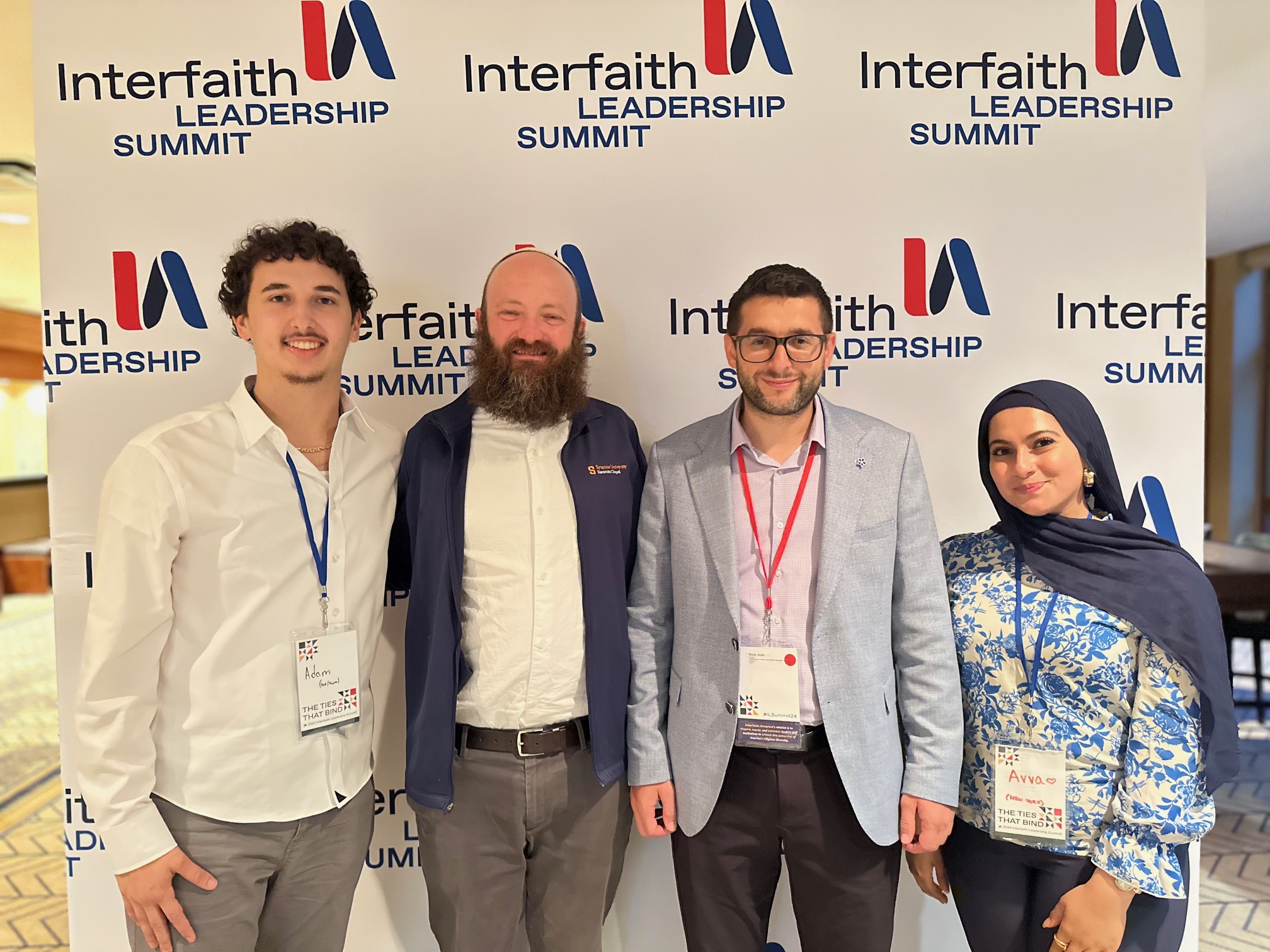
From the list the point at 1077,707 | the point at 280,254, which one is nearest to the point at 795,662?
the point at 1077,707

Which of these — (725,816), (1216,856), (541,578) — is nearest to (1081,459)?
(725,816)

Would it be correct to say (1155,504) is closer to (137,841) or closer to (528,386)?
(528,386)

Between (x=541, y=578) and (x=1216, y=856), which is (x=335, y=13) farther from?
(x=1216, y=856)

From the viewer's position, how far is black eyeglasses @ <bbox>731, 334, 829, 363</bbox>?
5.77ft

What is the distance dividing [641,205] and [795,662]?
5.06ft

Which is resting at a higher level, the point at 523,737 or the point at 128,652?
the point at 128,652

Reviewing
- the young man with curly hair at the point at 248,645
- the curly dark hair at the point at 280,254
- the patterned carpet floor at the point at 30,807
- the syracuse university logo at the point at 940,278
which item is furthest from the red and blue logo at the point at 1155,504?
the patterned carpet floor at the point at 30,807

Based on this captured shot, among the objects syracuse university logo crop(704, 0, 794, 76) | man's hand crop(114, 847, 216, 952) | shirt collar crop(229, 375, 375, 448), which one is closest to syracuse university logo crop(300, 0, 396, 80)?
syracuse university logo crop(704, 0, 794, 76)

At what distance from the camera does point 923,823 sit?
Answer: 174 centimetres

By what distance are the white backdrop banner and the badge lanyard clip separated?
0.69 metres

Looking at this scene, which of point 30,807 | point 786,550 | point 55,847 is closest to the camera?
point 786,550

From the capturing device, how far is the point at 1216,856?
3.73 meters

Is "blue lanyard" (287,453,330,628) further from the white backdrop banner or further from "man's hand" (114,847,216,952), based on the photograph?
the white backdrop banner

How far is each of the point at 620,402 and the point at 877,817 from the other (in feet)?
4.64
